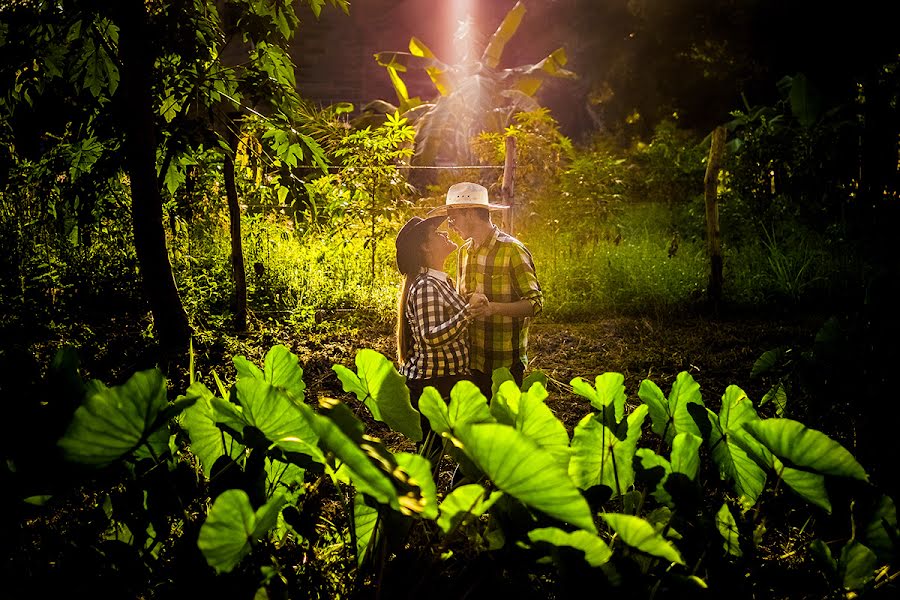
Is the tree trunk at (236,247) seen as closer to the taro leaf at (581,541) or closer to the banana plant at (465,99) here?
the taro leaf at (581,541)

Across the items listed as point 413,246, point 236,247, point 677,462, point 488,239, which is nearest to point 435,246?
point 413,246

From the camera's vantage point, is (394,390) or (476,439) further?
(394,390)

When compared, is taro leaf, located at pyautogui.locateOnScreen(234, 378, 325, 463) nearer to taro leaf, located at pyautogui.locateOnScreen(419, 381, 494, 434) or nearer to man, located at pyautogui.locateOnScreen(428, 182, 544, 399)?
taro leaf, located at pyautogui.locateOnScreen(419, 381, 494, 434)

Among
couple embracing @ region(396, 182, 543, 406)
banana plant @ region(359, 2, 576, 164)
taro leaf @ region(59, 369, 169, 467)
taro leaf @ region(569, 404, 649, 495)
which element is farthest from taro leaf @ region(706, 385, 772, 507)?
banana plant @ region(359, 2, 576, 164)

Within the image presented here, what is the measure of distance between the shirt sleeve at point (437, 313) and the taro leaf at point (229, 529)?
1528mm

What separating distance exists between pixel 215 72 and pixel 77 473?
3.41m

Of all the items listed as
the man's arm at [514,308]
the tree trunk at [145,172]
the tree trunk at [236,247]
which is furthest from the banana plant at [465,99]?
the man's arm at [514,308]

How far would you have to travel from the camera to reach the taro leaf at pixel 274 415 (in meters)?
0.65

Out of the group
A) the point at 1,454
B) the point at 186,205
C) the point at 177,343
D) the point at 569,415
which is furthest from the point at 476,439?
the point at 186,205

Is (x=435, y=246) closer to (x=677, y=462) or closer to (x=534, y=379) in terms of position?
(x=534, y=379)

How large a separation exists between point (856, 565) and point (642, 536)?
292 mm

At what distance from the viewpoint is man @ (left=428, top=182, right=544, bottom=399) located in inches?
95.3

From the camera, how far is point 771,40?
90 cm

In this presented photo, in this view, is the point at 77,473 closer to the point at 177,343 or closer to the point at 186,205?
the point at 177,343
